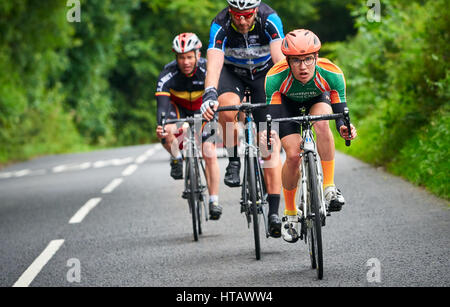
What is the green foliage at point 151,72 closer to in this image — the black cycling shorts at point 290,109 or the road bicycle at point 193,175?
the road bicycle at point 193,175

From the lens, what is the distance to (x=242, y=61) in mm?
7617

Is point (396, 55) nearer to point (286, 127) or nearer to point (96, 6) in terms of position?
point (286, 127)

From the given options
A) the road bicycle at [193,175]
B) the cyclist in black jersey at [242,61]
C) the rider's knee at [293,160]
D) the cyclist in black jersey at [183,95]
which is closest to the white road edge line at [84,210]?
the cyclist in black jersey at [183,95]

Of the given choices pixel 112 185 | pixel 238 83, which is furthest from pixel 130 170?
pixel 238 83

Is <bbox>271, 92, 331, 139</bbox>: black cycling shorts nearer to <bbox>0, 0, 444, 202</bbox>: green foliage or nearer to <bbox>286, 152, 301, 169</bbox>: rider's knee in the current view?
<bbox>286, 152, 301, 169</bbox>: rider's knee

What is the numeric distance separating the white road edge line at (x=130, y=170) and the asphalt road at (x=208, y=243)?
337 cm

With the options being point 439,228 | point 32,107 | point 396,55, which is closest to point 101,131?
point 32,107

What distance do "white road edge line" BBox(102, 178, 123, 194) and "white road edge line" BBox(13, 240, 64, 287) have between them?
4692mm

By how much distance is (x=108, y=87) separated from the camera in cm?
4597

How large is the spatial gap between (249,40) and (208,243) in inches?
81.5

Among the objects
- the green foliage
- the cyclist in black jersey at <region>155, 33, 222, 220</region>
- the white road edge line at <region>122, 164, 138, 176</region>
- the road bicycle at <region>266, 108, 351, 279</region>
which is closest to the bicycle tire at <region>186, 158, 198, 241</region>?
the cyclist in black jersey at <region>155, 33, 222, 220</region>

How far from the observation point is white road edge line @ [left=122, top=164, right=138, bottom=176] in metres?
16.8

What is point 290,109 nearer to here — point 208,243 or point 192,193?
point 208,243

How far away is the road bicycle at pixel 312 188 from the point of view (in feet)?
19.1
